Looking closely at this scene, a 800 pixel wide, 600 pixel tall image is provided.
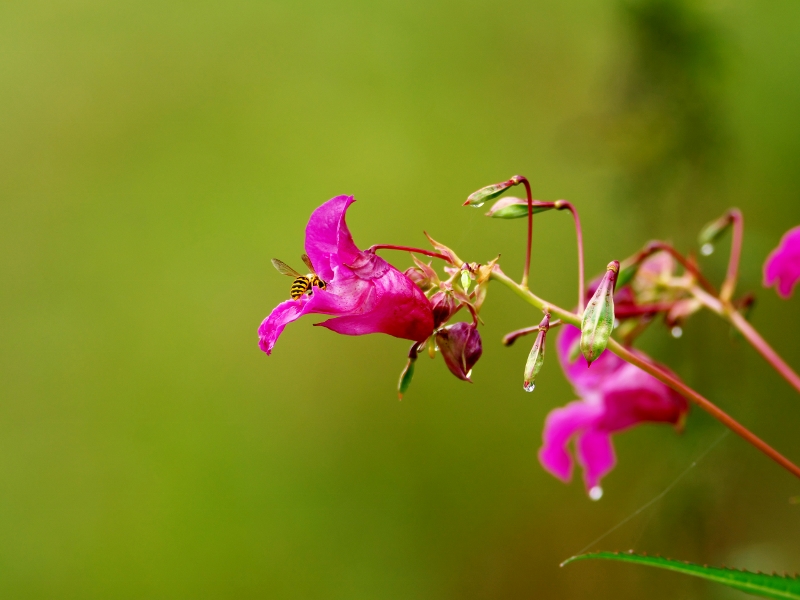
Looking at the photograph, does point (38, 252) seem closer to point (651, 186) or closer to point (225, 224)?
point (225, 224)

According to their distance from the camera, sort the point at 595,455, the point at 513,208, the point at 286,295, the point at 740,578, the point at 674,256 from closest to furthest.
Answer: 1. the point at 740,578
2. the point at 513,208
3. the point at 674,256
4. the point at 595,455
5. the point at 286,295

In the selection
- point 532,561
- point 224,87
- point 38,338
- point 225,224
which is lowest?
point 532,561

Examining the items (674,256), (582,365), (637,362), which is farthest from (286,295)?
(637,362)

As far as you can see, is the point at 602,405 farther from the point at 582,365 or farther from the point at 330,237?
the point at 330,237

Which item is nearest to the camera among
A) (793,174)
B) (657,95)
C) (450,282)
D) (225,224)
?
(450,282)

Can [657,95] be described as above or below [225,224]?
below

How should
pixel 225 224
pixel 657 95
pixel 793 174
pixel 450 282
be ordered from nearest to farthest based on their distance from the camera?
pixel 450 282 → pixel 657 95 → pixel 793 174 → pixel 225 224

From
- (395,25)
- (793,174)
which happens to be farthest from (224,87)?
(793,174)
